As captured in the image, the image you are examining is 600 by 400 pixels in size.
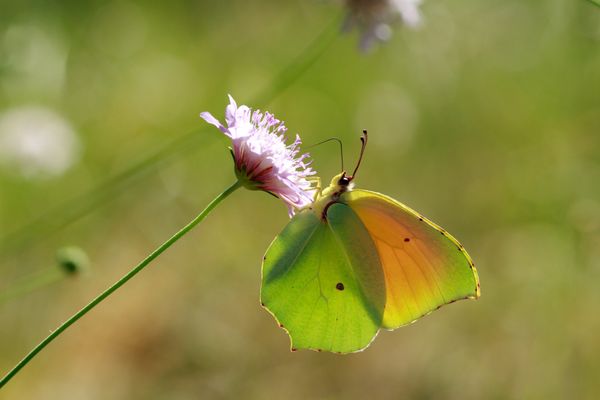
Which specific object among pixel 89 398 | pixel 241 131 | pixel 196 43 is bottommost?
pixel 89 398

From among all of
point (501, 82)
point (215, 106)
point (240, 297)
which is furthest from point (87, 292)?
point (501, 82)

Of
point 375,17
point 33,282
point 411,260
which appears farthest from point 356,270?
point 33,282

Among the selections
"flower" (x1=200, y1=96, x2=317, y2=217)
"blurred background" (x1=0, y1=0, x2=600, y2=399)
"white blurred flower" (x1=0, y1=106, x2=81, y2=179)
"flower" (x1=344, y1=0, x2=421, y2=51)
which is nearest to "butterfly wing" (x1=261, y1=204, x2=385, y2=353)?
"flower" (x1=200, y1=96, x2=317, y2=217)

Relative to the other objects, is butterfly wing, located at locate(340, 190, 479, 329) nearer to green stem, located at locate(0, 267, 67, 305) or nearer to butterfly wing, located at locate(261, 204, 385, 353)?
butterfly wing, located at locate(261, 204, 385, 353)

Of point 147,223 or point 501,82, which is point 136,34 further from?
point 501,82

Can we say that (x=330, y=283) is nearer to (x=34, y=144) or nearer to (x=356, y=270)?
(x=356, y=270)

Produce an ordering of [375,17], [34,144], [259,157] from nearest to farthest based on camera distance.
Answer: [259,157], [375,17], [34,144]

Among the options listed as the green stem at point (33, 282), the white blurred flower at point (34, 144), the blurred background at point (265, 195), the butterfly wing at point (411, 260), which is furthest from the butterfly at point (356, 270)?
the white blurred flower at point (34, 144)
